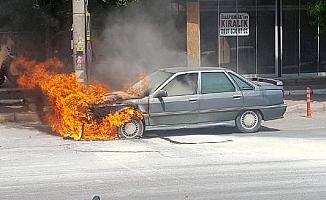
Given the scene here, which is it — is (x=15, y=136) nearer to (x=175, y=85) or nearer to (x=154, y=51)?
(x=175, y=85)

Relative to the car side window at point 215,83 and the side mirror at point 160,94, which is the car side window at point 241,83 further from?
the side mirror at point 160,94

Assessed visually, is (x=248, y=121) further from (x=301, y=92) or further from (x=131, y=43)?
(x=301, y=92)

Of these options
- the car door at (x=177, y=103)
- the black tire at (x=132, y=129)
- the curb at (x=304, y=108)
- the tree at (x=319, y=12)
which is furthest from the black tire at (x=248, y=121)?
the tree at (x=319, y=12)

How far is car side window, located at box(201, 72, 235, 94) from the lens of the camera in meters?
12.9

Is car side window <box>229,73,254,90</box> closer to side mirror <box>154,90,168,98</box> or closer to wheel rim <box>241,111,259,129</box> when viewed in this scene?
wheel rim <box>241,111,259,129</box>

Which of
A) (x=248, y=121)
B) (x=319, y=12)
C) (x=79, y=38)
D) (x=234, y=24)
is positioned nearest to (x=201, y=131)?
(x=248, y=121)

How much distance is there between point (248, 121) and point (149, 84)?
2.29 m

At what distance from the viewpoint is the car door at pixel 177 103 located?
41.0 ft

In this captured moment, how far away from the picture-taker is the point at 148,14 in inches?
753

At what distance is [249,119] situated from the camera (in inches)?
519

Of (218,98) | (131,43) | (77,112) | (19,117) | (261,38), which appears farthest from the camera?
(261,38)

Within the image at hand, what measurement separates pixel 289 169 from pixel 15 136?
6.69 metres

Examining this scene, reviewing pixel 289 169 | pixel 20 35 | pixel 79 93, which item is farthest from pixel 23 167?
pixel 20 35

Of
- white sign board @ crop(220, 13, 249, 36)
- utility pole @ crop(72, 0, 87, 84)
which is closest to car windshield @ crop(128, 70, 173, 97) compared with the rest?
utility pole @ crop(72, 0, 87, 84)
